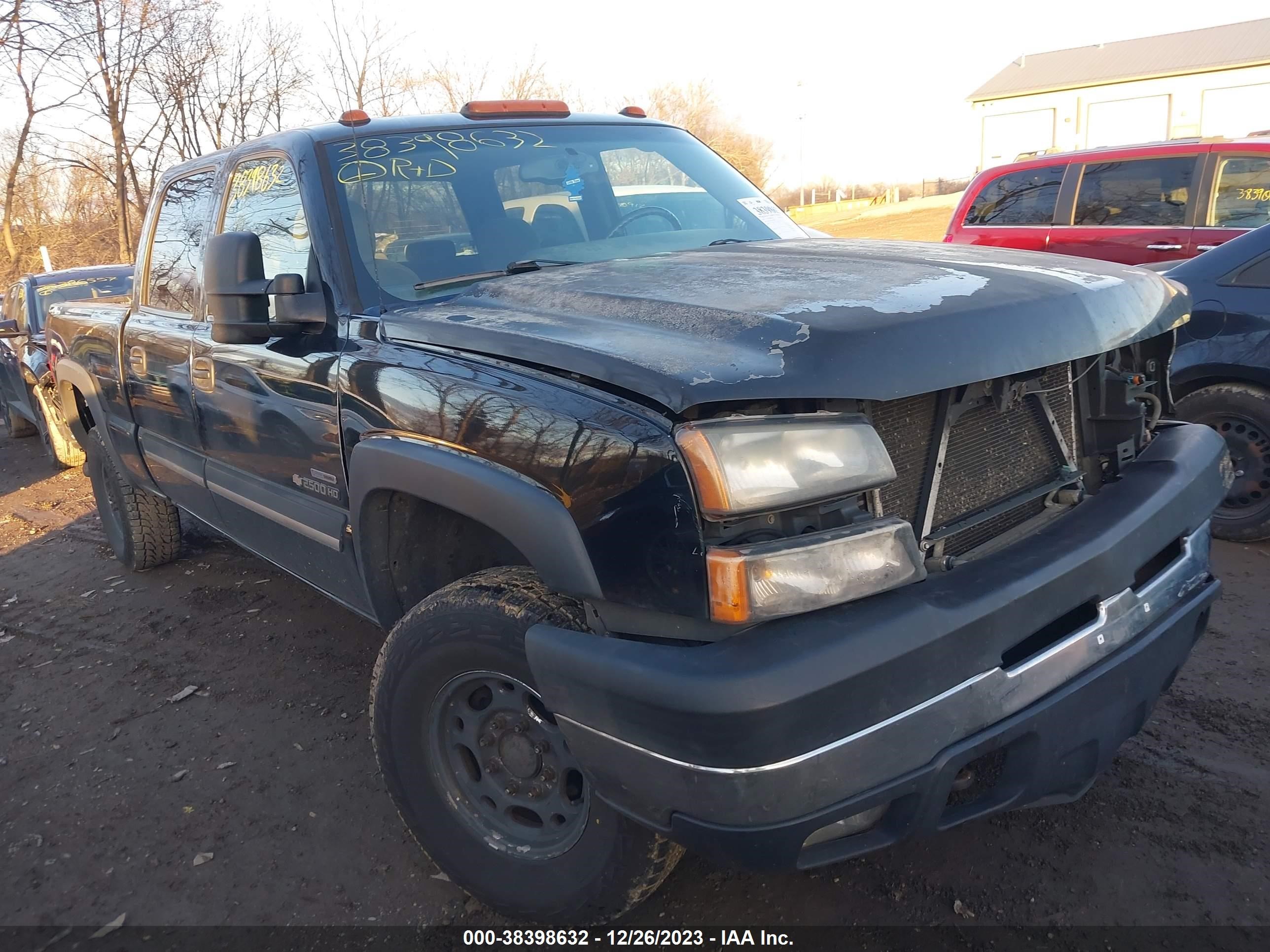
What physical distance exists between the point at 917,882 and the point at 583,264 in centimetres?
198

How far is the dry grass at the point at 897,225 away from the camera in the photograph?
2162 cm

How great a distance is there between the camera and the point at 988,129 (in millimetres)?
49500

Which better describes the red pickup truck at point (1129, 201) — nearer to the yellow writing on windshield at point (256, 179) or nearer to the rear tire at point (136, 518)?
the yellow writing on windshield at point (256, 179)

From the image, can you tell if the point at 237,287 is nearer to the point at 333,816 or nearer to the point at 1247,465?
Answer: the point at 333,816

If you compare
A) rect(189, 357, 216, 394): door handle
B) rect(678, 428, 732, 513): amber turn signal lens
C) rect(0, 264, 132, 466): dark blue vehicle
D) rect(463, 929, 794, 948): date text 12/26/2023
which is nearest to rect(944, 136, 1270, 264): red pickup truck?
rect(189, 357, 216, 394): door handle

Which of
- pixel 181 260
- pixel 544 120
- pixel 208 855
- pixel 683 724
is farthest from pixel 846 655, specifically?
pixel 181 260

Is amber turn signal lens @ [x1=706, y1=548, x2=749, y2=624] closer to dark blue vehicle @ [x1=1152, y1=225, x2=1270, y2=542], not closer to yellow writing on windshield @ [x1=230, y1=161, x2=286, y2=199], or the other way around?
yellow writing on windshield @ [x1=230, y1=161, x2=286, y2=199]

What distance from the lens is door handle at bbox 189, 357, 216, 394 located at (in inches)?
138

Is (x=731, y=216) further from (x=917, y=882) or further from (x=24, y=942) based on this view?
(x=24, y=942)

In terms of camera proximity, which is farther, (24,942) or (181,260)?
(181,260)

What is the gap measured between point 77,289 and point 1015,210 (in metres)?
8.47

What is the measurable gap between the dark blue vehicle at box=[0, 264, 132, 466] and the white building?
1634 inches

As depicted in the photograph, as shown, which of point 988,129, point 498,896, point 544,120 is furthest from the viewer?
point 988,129

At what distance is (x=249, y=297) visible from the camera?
111 inches
